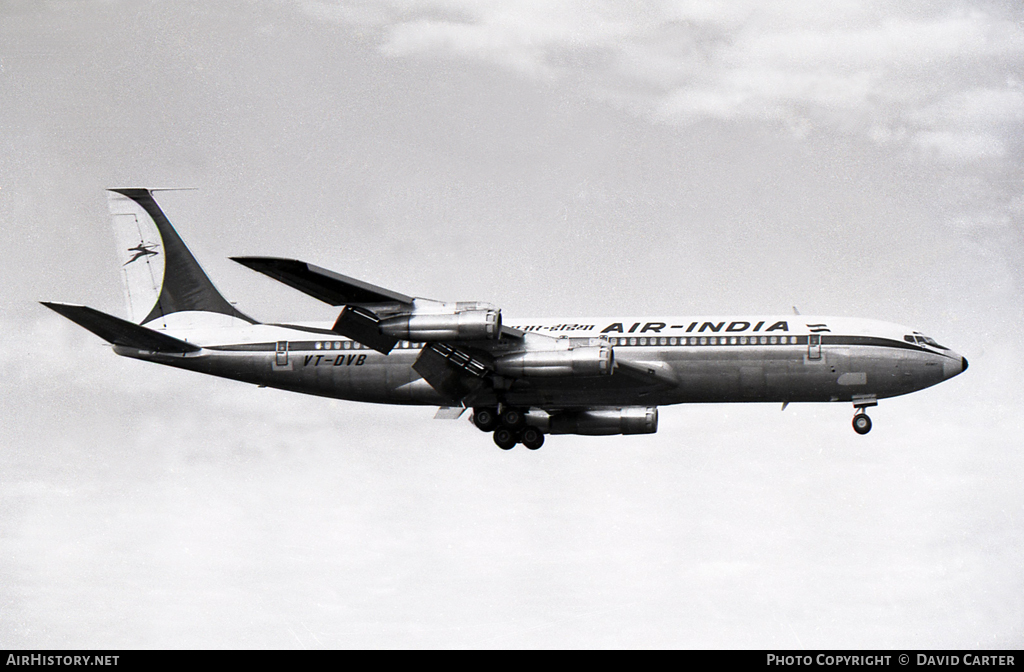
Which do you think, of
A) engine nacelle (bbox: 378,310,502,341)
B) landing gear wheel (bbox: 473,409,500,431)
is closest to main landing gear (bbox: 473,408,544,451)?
landing gear wheel (bbox: 473,409,500,431)

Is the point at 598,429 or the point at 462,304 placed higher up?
the point at 462,304

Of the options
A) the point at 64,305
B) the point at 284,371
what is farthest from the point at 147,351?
the point at 64,305

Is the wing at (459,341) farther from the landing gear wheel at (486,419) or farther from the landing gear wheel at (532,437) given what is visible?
the landing gear wheel at (532,437)

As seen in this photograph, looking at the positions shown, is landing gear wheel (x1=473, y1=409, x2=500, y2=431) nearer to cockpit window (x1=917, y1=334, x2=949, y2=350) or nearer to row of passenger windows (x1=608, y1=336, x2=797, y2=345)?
row of passenger windows (x1=608, y1=336, x2=797, y2=345)

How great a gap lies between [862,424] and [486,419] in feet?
47.9

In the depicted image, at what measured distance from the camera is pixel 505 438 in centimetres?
4584

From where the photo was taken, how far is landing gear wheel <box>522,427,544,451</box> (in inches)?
1825

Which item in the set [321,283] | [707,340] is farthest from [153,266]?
[707,340]

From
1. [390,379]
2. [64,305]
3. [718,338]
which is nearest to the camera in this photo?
[64,305]

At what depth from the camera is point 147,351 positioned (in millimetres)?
47531

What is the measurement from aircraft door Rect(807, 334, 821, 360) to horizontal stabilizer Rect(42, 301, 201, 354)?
25035 millimetres
